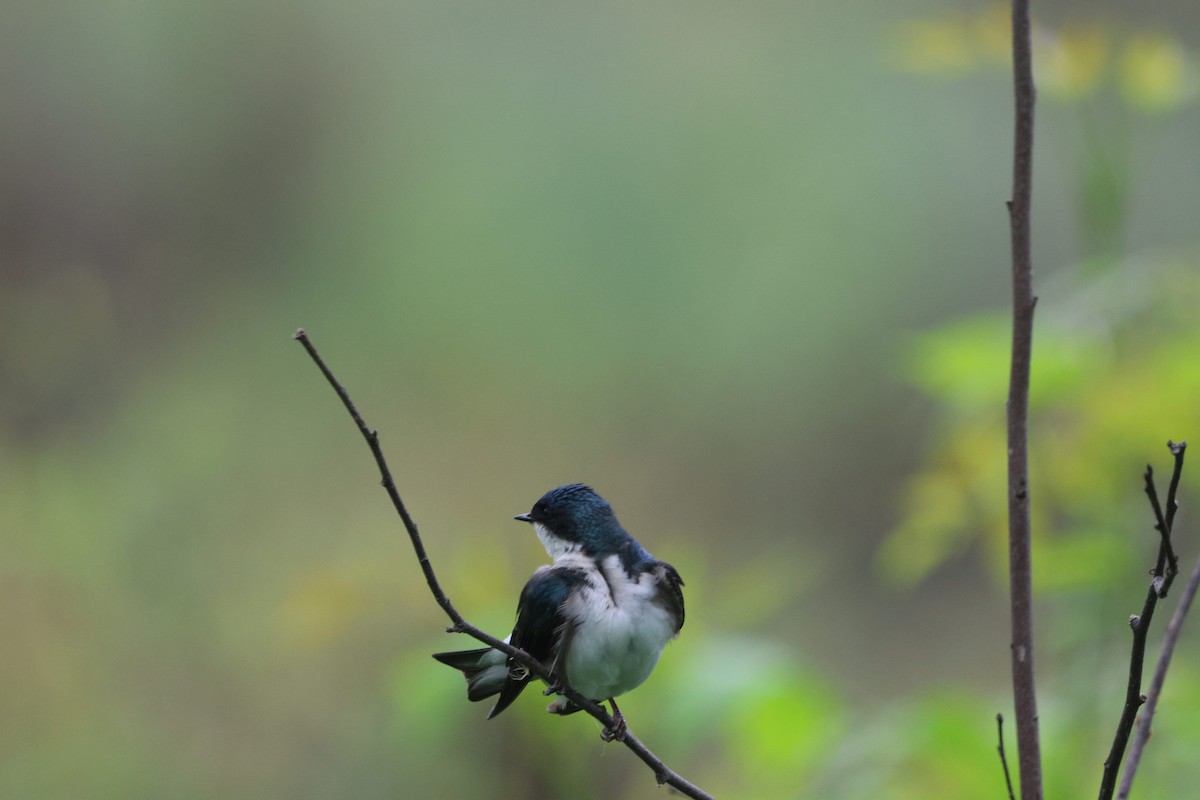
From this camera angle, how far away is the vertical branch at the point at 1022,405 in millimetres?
778

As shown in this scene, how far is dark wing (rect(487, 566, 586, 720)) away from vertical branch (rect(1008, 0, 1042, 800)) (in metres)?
0.43

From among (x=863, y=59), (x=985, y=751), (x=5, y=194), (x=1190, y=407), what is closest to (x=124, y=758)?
(x=5, y=194)

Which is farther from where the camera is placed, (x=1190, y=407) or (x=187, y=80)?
(x=187, y=80)

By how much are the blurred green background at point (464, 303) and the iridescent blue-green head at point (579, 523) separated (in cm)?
237

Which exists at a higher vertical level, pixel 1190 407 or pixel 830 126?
pixel 830 126

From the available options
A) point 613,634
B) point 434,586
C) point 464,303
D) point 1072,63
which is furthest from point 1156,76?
point 464,303

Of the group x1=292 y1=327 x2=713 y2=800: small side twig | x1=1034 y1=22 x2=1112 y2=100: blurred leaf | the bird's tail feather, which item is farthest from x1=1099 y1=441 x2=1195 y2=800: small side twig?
x1=1034 y1=22 x2=1112 y2=100: blurred leaf

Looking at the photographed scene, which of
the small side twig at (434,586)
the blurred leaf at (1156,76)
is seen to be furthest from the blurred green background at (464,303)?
the small side twig at (434,586)

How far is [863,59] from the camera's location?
15.5ft

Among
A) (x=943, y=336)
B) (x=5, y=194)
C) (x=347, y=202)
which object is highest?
(x=347, y=202)

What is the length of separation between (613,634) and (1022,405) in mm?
448

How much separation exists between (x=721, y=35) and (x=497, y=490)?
6.69 ft

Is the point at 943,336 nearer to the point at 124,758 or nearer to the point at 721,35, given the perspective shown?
the point at 124,758

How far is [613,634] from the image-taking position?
1080 mm
